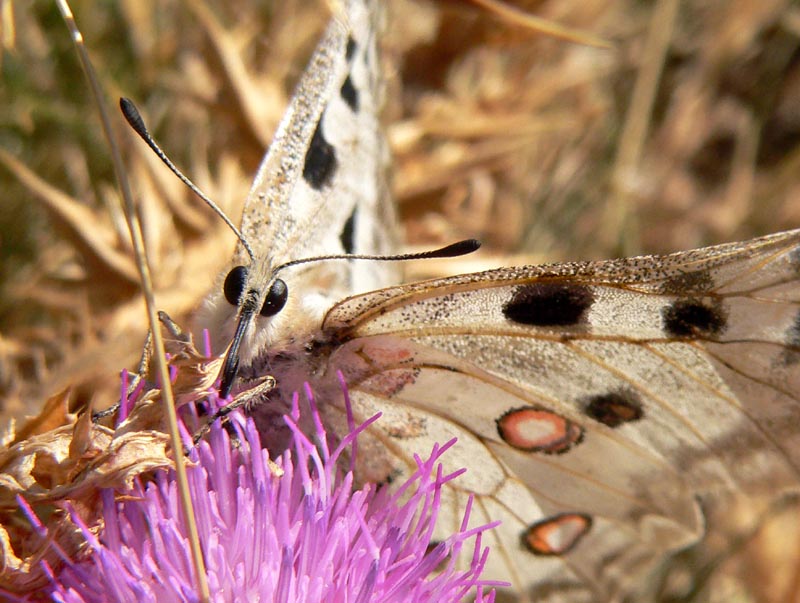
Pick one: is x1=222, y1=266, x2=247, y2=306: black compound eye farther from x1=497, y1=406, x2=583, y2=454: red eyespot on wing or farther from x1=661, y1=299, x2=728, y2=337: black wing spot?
x1=661, y1=299, x2=728, y2=337: black wing spot

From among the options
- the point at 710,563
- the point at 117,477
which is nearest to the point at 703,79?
Answer: the point at 710,563

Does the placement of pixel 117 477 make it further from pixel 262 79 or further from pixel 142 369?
pixel 262 79

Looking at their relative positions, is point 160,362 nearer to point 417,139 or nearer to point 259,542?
point 259,542

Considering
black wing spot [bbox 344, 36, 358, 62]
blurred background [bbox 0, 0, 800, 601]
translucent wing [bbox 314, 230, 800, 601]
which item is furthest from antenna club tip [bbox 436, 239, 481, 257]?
blurred background [bbox 0, 0, 800, 601]

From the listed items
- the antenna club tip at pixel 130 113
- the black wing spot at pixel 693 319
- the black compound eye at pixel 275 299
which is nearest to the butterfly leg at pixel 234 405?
the black compound eye at pixel 275 299

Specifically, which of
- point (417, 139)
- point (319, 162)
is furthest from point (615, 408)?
point (417, 139)

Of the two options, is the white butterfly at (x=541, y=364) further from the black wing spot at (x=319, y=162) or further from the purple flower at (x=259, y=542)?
the purple flower at (x=259, y=542)
